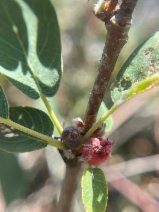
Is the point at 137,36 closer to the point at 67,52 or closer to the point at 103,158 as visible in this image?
the point at 67,52

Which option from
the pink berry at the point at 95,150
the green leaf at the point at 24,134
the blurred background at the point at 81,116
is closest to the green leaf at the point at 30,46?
the green leaf at the point at 24,134

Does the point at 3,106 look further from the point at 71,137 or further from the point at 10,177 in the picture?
the point at 10,177

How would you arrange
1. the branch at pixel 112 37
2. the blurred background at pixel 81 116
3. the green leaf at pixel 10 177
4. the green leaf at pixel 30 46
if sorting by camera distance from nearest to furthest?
the branch at pixel 112 37 < the green leaf at pixel 30 46 < the green leaf at pixel 10 177 < the blurred background at pixel 81 116

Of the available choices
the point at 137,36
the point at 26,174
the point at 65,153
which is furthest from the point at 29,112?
the point at 137,36

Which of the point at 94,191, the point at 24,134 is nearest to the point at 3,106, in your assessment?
the point at 24,134

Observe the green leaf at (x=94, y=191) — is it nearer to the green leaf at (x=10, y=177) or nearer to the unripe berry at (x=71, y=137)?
the unripe berry at (x=71, y=137)

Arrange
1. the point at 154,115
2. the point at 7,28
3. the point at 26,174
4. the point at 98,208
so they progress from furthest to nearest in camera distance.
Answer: the point at 154,115 → the point at 26,174 → the point at 7,28 → the point at 98,208
